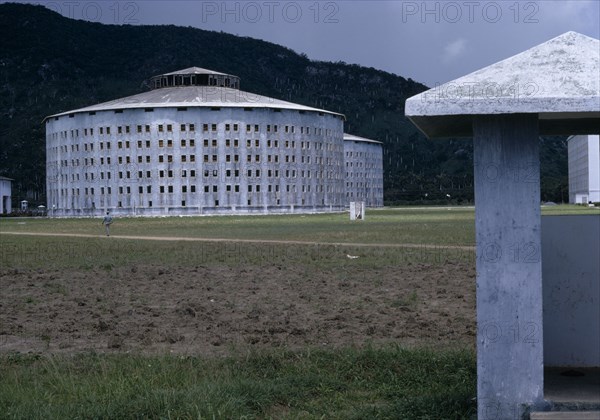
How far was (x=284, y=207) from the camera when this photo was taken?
8825 centimetres

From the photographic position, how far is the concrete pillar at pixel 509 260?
521 centimetres

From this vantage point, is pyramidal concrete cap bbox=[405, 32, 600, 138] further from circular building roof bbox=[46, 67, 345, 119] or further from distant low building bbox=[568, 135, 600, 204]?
distant low building bbox=[568, 135, 600, 204]

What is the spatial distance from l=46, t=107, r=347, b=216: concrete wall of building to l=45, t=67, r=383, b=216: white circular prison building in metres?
0.10

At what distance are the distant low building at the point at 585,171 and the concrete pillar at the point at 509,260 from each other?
10799 centimetres

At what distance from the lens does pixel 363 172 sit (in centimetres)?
12562

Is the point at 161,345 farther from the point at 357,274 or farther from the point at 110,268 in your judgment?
the point at 110,268

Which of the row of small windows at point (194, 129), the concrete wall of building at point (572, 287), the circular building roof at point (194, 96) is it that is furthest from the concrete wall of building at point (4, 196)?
the concrete wall of building at point (572, 287)

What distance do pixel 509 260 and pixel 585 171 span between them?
404 ft

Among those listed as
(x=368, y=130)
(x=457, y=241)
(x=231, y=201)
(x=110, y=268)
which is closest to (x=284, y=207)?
(x=231, y=201)

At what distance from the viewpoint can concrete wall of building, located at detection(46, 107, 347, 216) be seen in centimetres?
8575

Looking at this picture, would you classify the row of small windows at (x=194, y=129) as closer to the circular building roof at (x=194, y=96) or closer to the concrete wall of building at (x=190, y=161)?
the concrete wall of building at (x=190, y=161)

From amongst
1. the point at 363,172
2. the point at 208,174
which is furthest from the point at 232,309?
the point at 363,172

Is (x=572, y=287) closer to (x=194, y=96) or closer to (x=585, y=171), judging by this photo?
(x=194, y=96)

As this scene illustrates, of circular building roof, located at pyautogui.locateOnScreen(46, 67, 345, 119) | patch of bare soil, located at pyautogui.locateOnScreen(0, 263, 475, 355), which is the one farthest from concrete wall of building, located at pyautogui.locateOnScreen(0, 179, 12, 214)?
patch of bare soil, located at pyautogui.locateOnScreen(0, 263, 475, 355)
